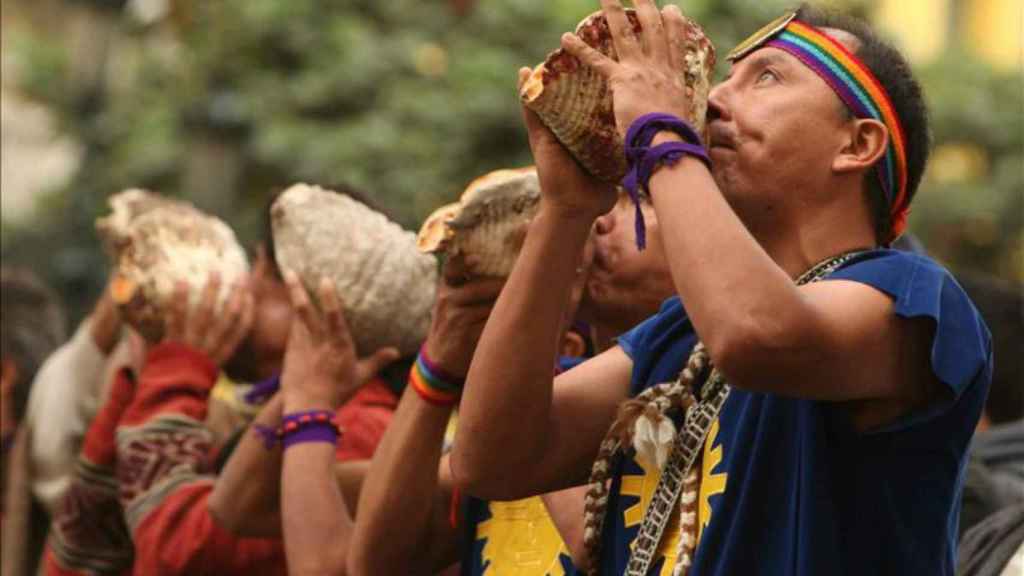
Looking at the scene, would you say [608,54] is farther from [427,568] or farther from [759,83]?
[427,568]

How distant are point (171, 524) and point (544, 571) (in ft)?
4.15

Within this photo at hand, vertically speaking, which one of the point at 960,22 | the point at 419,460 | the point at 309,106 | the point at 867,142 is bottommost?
the point at 960,22

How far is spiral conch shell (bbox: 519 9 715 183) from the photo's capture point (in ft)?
9.34

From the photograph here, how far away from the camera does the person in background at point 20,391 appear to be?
5594 millimetres

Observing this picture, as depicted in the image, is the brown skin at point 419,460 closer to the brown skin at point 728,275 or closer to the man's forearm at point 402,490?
the man's forearm at point 402,490

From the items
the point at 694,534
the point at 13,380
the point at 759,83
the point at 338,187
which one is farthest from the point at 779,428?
the point at 13,380

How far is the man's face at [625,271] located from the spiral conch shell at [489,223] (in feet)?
0.74

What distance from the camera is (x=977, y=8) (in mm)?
24609

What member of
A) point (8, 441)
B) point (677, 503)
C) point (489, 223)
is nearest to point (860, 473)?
point (677, 503)

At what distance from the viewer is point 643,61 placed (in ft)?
9.20

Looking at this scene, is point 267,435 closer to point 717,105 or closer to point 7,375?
point 717,105

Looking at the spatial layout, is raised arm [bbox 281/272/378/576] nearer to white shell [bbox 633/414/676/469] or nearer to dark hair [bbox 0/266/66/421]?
white shell [bbox 633/414/676/469]

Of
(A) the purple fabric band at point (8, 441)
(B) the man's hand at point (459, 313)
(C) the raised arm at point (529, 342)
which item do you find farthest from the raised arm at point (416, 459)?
(A) the purple fabric band at point (8, 441)

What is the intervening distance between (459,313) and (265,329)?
1371mm
